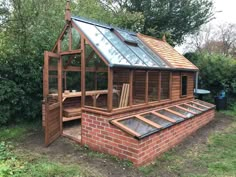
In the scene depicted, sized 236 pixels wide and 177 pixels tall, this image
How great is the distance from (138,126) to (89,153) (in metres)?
1.26

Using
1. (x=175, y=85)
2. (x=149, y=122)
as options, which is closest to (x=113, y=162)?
(x=149, y=122)

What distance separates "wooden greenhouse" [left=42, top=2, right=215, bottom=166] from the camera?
432 centimetres

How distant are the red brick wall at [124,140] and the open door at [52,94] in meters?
0.83

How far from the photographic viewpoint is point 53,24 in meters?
7.54

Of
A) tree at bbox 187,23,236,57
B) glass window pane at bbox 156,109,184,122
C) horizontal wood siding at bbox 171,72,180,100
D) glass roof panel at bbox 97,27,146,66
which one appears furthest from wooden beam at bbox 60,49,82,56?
tree at bbox 187,23,236,57

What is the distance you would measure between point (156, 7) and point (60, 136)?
369 inches

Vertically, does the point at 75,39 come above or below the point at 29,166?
above

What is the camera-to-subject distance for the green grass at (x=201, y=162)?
3.76 metres

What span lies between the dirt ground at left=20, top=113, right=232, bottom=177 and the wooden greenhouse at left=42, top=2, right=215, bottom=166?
0.59ft

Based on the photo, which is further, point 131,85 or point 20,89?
point 20,89

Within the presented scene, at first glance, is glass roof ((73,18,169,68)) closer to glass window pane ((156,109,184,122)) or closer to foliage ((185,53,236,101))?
glass window pane ((156,109,184,122))

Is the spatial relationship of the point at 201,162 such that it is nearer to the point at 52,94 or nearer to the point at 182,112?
the point at 182,112

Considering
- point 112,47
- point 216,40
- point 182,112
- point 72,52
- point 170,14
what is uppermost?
point 216,40

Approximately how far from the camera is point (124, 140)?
13.5 ft
